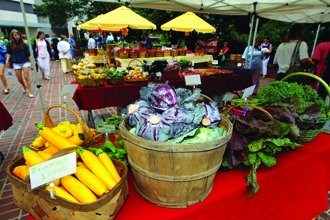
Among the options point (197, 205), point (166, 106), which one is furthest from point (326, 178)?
point (166, 106)

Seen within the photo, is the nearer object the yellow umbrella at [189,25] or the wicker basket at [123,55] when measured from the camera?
the wicker basket at [123,55]

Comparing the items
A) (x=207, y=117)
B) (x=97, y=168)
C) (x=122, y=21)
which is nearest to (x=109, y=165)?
(x=97, y=168)

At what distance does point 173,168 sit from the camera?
107cm

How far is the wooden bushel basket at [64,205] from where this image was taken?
0.94 metres

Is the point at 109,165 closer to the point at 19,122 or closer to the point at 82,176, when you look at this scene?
the point at 82,176

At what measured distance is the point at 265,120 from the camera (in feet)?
5.56

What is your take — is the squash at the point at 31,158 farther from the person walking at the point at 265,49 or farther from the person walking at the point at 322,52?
the person walking at the point at 265,49

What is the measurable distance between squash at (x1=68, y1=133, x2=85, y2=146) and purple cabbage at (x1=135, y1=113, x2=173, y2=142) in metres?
0.62

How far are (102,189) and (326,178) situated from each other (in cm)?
233

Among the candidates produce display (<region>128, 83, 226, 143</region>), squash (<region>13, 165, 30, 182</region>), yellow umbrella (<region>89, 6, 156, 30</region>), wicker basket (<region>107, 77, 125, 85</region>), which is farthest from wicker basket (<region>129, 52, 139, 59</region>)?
squash (<region>13, 165, 30, 182</region>)

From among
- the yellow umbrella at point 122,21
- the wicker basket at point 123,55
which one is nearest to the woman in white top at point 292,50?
the yellow umbrella at point 122,21

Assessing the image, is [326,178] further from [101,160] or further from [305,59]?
[305,59]

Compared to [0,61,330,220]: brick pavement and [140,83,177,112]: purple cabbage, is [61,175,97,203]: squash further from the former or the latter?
[0,61,330,220]: brick pavement

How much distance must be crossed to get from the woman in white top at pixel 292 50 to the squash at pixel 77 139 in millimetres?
4490
